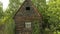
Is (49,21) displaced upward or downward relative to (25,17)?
downward

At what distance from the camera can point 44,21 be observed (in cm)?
4222

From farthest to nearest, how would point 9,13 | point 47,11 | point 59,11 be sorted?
point 9,13, point 47,11, point 59,11

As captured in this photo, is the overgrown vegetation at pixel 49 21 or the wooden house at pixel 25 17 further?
the wooden house at pixel 25 17

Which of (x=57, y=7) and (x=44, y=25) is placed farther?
(x=44, y=25)

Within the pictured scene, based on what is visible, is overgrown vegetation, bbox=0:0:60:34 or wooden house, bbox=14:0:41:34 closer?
overgrown vegetation, bbox=0:0:60:34

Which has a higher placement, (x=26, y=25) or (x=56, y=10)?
(x=56, y=10)

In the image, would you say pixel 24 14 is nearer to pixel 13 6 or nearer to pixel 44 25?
pixel 44 25

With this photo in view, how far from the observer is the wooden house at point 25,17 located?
3872cm

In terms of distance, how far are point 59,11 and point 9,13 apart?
16.7m

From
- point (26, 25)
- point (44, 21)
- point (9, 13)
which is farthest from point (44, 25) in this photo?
point (9, 13)

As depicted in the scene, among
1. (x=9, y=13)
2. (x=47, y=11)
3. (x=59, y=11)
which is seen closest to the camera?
(x=59, y=11)

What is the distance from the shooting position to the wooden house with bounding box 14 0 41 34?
38719 millimetres

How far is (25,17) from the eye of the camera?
39062 millimetres

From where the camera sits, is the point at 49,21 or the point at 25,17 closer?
the point at 25,17
